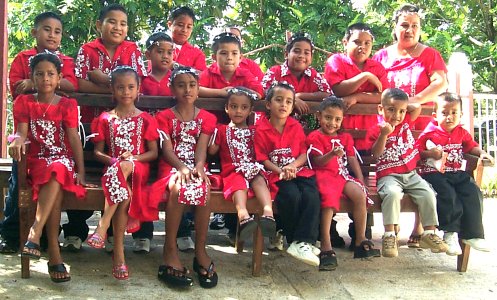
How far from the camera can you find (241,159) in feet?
14.2

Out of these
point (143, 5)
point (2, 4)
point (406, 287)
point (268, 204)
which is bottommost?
point (406, 287)

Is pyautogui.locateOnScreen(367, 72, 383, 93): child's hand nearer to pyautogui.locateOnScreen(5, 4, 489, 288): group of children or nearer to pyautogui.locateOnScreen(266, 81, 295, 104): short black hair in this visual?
pyautogui.locateOnScreen(5, 4, 489, 288): group of children

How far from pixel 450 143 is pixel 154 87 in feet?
7.69

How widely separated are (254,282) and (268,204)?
2.08 feet

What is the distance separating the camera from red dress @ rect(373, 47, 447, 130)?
5.02 metres

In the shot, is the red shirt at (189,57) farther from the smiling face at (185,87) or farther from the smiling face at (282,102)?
the smiling face at (282,102)

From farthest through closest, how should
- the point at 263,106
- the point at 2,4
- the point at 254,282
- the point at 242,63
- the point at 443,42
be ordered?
the point at 443,42 → the point at 2,4 → the point at 242,63 → the point at 263,106 → the point at 254,282

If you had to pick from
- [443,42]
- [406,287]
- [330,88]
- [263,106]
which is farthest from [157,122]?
[443,42]

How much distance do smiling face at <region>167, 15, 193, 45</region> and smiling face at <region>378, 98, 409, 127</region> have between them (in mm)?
2000

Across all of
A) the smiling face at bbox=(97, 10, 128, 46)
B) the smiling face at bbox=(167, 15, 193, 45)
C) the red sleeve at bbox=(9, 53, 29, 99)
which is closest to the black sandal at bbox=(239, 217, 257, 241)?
the smiling face at bbox=(97, 10, 128, 46)

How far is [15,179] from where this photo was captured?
169 inches

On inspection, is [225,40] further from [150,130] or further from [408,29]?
[408,29]

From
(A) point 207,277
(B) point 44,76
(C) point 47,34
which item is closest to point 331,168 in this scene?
(A) point 207,277

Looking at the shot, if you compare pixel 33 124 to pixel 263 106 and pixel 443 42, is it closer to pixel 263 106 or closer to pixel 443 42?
pixel 263 106
